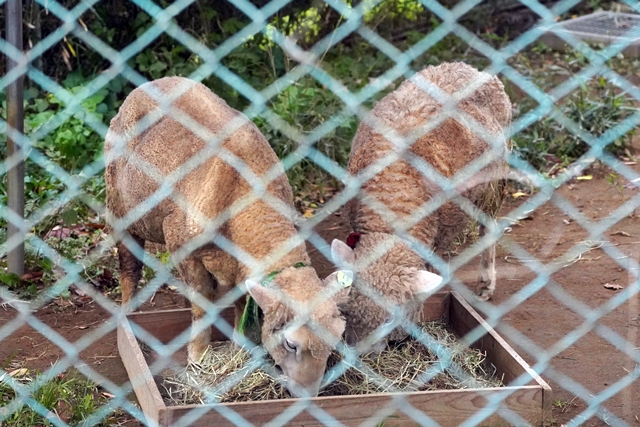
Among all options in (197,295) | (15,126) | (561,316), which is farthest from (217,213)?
(561,316)

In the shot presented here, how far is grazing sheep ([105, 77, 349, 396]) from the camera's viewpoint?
356cm

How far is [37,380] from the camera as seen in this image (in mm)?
3877

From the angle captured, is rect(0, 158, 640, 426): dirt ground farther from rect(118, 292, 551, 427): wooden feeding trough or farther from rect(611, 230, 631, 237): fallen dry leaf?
rect(118, 292, 551, 427): wooden feeding trough

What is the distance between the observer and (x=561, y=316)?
4809mm

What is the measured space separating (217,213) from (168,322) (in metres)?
0.72

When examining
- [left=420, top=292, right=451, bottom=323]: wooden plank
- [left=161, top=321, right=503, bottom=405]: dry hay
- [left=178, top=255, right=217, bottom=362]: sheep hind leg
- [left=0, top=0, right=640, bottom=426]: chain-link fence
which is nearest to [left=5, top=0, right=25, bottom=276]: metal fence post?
[left=0, top=0, right=640, bottom=426]: chain-link fence

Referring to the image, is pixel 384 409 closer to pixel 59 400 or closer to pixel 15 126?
pixel 59 400

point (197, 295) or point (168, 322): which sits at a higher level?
point (197, 295)

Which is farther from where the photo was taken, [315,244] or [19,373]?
[315,244]

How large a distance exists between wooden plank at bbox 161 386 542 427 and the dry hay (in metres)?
0.33

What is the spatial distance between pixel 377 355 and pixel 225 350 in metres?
0.69

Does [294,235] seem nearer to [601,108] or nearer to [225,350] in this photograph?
[225,350]

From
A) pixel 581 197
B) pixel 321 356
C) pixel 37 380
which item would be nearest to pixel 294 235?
pixel 321 356

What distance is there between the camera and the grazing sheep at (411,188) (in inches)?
155
